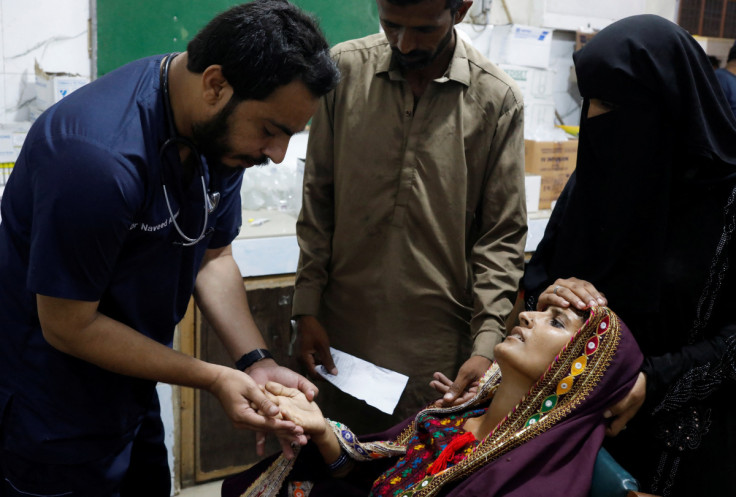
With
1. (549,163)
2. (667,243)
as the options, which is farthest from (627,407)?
(549,163)

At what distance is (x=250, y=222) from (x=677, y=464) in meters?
1.94

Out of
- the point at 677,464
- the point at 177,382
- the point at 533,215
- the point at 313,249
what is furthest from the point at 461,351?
the point at 533,215

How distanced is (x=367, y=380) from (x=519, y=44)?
2530 millimetres

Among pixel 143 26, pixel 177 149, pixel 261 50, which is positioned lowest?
pixel 177 149

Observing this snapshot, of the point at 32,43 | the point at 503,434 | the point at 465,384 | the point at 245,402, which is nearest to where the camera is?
the point at 245,402

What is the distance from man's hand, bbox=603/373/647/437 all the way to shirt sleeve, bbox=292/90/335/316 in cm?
88

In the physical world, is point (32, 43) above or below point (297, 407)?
above

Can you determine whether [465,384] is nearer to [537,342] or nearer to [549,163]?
[537,342]

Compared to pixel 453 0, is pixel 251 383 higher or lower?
lower

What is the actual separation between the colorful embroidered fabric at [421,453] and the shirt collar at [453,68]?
927 millimetres

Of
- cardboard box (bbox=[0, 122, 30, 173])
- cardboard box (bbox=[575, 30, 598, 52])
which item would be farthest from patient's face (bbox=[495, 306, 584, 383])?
cardboard box (bbox=[575, 30, 598, 52])

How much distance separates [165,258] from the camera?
1523mm

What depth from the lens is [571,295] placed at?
177 cm

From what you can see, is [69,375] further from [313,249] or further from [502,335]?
[502,335]
